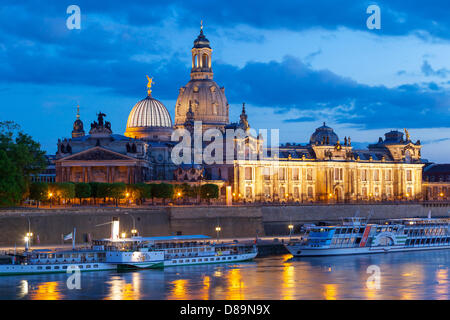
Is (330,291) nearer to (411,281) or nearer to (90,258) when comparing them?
(411,281)

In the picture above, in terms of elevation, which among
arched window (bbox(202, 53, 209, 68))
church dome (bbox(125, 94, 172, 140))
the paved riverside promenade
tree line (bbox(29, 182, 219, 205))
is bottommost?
the paved riverside promenade

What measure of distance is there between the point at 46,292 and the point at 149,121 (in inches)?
3288

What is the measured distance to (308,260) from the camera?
261 feet

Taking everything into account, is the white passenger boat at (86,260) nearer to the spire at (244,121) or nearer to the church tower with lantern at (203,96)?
the spire at (244,121)

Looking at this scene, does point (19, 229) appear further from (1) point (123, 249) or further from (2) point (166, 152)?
(2) point (166, 152)

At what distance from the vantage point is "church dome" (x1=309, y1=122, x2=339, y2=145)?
135 meters

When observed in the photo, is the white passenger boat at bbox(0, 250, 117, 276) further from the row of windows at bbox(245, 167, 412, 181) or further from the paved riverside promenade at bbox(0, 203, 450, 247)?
the row of windows at bbox(245, 167, 412, 181)

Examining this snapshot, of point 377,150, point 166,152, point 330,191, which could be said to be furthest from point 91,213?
point 377,150

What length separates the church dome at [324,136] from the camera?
134750 mm

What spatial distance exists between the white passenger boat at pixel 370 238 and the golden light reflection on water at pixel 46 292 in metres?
29.6

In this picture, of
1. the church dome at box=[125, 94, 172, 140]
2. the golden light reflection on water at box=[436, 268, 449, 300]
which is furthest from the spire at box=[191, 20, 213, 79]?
the golden light reflection on water at box=[436, 268, 449, 300]

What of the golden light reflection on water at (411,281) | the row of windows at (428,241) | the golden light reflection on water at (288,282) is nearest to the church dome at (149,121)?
the row of windows at (428,241)

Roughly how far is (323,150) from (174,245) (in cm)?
6173

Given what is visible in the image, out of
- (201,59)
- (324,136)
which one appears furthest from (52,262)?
(201,59)
